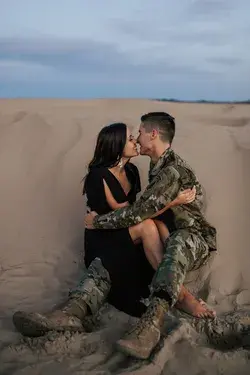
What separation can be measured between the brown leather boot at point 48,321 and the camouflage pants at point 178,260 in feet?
1.77

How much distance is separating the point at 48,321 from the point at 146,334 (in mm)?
649

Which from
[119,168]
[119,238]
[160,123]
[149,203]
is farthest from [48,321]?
[160,123]

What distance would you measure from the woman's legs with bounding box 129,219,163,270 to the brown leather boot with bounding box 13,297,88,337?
0.64m

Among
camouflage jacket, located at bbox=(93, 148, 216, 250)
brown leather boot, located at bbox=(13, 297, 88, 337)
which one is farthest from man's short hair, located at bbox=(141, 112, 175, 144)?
brown leather boot, located at bbox=(13, 297, 88, 337)

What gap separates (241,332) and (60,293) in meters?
1.45

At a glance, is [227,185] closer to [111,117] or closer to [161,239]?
[161,239]

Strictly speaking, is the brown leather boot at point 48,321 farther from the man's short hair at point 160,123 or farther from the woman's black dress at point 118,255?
the man's short hair at point 160,123

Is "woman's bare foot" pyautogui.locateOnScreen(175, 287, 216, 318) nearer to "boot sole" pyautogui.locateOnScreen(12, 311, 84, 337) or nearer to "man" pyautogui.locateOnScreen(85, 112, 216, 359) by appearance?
"man" pyautogui.locateOnScreen(85, 112, 216, 359)

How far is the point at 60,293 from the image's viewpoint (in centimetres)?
530

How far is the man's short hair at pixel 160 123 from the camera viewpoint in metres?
5.02

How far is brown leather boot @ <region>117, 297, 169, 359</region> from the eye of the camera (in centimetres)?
415

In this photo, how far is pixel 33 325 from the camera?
4.40 meters

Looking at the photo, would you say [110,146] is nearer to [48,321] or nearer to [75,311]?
[75,311]

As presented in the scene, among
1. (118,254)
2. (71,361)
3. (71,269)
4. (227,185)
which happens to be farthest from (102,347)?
(227,185)
